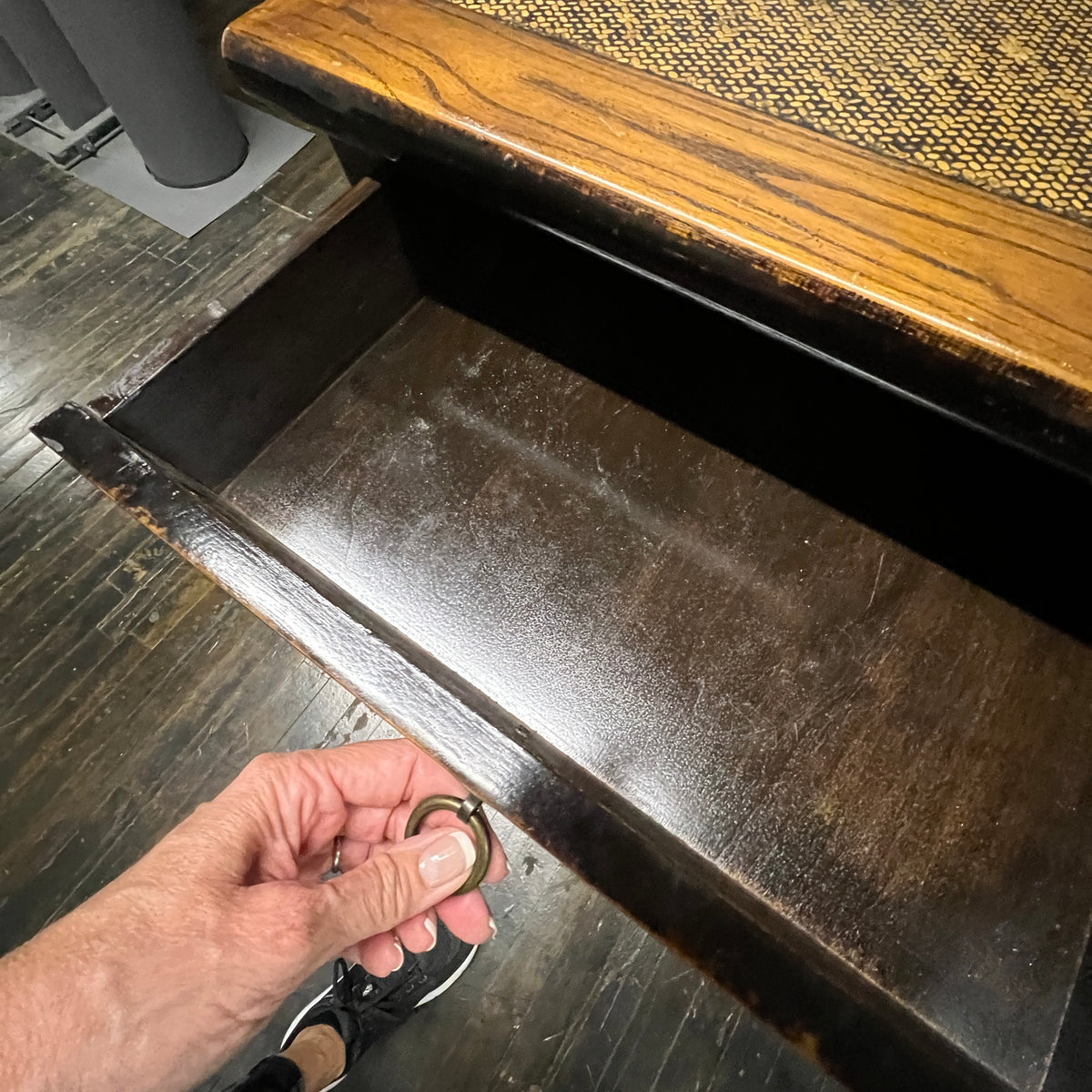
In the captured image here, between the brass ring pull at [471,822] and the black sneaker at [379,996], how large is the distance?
40 centimetres

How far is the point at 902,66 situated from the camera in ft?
1.52

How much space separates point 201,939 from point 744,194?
1.76 ft

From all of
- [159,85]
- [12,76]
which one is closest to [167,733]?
[159,85]

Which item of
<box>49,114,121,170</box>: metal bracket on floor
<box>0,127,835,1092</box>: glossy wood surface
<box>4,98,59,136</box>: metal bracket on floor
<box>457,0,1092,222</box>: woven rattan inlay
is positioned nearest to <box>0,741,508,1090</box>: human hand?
<box>0,127,835,1092</box>: glossy wood surface

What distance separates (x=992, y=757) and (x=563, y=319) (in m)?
0.56

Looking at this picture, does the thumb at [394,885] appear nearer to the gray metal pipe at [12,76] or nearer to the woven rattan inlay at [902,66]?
the woven rattan inlay at [902,66]

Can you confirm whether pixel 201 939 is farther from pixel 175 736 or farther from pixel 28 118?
pixel 28 118

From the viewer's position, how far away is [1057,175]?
0.40 meters

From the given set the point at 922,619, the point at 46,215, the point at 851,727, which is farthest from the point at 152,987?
the point at 46,215

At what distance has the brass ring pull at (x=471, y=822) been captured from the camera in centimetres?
55

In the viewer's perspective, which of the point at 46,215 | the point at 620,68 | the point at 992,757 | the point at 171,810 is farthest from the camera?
the point at 46,215

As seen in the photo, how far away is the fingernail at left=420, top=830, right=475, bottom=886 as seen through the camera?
1.77 ft

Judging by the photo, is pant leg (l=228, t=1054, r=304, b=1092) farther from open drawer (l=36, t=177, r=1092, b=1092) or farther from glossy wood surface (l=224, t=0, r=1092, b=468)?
glossy wood surface (l=224, t=0, r=1092, b=468)

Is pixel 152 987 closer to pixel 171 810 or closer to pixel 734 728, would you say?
pixel 734 728
